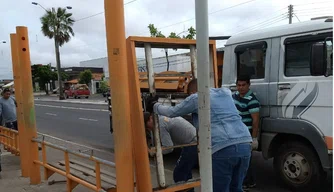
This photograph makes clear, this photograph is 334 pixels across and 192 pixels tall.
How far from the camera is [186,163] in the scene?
159 inches

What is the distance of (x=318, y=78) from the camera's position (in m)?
4.37

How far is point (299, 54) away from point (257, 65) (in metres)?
0.71

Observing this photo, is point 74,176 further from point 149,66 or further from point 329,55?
point 329,55

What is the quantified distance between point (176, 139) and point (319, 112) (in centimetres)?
194

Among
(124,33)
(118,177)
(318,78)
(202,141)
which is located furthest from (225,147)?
(318,78)

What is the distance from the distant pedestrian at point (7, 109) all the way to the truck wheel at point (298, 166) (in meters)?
6.03

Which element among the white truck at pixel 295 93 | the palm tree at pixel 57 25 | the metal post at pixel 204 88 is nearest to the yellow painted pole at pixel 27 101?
the white truck at pixel 295 93

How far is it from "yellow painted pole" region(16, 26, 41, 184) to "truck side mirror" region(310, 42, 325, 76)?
412 cm

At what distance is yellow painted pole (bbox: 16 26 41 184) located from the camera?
5211 millimetres

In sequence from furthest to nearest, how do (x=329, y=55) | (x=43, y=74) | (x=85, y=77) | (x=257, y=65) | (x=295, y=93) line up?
(x=43, y=74), (x=85, y=77), (x=257, y=65), (x=295, y=93), (x=329, y=55)

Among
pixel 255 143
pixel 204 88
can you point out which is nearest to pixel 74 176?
pixel 255 143

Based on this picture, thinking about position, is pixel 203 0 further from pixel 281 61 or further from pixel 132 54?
pixel 281 61

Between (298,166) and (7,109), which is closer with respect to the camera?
(298,166)

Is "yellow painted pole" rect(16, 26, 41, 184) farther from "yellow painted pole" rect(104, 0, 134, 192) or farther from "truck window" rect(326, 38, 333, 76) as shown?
"truck window" rect(326, 38, 333, 76)
